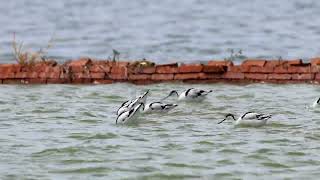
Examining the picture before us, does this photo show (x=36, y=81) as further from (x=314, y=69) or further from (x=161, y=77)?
(x=314, y=69)

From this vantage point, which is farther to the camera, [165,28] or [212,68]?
[165,28]

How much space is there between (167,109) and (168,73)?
9.12 ft

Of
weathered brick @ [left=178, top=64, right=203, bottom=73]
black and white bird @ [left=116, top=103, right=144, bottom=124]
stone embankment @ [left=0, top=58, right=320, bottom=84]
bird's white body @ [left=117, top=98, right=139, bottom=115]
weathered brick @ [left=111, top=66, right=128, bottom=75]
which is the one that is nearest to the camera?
black and white bird @ [left=116, top=103, right=144, bottom=124]

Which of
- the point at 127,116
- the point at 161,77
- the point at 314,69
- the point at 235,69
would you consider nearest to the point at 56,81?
the point at 161,77

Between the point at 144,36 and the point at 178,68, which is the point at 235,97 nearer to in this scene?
the point at 178,68

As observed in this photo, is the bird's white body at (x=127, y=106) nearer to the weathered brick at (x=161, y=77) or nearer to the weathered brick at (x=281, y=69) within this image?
the weathered brick at (x=161, y=77)

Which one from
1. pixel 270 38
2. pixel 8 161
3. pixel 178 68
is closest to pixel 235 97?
pixel 178 68

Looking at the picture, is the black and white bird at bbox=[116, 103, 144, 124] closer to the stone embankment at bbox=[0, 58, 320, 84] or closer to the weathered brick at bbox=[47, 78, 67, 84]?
the stone embankment at bbox=[0, 58, 320, 84]

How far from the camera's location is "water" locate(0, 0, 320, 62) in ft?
85.2

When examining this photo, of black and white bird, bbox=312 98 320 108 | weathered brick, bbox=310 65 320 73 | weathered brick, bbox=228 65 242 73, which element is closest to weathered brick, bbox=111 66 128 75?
weathered brick, bbox=228 65 242 73

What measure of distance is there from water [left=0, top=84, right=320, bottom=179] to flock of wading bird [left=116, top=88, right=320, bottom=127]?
0.10 m

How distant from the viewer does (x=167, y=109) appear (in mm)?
16219

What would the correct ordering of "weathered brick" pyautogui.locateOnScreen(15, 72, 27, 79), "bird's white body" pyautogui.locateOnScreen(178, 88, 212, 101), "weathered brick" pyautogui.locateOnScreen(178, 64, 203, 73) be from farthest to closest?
"weathered brick" pyautogui.locateOnScreen(15, 72, 27, 79) → "weathered brick" pyautogui.locateOnScreen(178, 64, 203, 73) → "bird's white body" pyautogui.locateOnScreen(178, 88, 212, 101)

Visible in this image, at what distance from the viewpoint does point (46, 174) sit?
1216 centimetres
